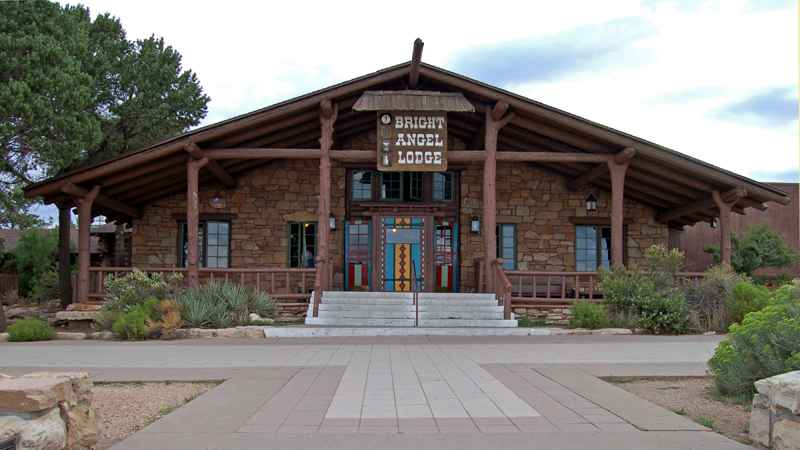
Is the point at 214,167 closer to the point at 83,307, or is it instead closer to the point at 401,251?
the point at 83,307

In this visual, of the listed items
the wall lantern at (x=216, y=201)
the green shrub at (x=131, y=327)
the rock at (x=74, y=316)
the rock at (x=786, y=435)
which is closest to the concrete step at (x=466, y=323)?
the green shrub at (x=131, y=327)

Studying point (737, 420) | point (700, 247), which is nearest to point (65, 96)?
point (737, 420)

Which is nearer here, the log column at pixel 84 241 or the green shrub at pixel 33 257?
the log column at pixel 84 241

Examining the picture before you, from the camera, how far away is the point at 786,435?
16.6 ft

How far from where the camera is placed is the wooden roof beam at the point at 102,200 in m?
15.9

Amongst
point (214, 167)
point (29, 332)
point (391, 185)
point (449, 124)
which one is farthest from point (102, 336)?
point (449, 124)

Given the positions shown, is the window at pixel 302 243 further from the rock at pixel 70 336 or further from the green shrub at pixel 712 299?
the green shrub at pixel 712 299

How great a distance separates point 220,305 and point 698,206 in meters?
12.2

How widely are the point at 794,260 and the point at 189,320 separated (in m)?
17.7

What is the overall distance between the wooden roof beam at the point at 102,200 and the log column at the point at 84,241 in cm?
10

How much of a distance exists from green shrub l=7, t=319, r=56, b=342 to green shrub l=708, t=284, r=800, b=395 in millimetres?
12165

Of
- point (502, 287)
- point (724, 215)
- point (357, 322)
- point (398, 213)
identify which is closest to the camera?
point (357, 322)

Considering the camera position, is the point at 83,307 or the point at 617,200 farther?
the point at 617,200

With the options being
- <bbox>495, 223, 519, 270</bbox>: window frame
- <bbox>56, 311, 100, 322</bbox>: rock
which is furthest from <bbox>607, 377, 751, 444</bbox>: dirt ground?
<bbox>495, 223, 519, 270</bbox>: window frame
